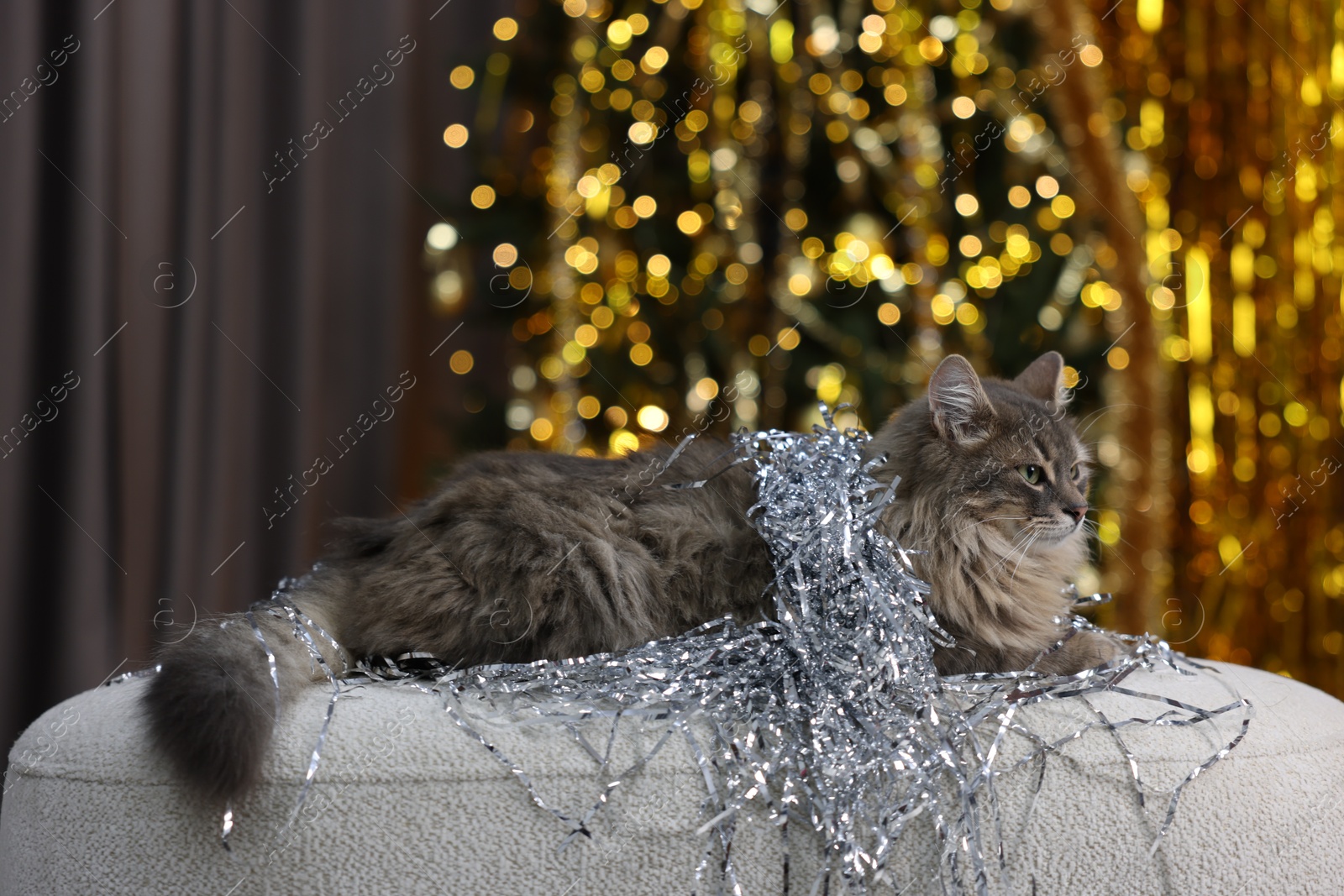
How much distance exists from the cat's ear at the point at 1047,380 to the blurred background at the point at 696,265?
1.95 feet

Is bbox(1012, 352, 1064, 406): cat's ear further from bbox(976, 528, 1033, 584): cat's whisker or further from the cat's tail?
the cat's tail

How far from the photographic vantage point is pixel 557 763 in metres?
0.78

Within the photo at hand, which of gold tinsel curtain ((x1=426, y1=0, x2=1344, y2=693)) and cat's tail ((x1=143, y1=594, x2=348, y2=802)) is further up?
gold tinsel curtain ((x1=426, y1=0, x2=1344, y2=693))

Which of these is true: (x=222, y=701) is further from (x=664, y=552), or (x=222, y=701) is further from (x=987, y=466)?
(x=987, y=466)

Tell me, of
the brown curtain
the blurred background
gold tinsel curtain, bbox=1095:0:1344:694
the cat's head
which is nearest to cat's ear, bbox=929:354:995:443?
the cat's head

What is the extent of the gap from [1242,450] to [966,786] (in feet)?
6.79

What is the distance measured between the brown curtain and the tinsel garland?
891 mm

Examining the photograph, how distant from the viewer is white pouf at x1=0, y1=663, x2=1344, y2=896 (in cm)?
76

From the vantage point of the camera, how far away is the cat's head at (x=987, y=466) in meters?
1.07

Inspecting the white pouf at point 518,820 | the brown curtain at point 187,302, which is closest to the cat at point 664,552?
the white pouf at point 518,820

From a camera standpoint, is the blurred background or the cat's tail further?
the blurred background

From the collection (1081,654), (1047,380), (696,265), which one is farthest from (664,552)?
(696,265)

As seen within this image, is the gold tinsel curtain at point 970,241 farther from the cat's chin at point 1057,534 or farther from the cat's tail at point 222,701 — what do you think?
the cat's tail at point 222,701

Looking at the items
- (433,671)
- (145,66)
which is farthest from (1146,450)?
(145,66)
